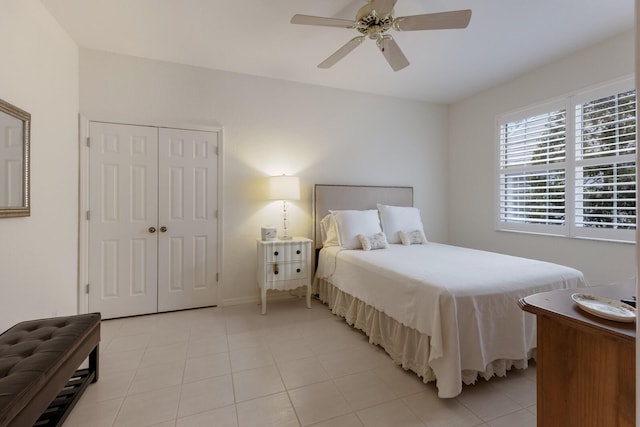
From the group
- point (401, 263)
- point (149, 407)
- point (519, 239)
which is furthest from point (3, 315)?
point (519, 239)

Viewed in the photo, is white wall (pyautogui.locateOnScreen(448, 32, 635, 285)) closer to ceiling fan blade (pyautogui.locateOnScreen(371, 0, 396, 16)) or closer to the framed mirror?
ceiling fan blade (pyautogui.locateOnScreen(371, 0, 396, 16))

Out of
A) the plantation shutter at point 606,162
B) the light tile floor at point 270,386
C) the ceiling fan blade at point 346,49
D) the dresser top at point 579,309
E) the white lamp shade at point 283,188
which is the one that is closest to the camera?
the dresser top at point 579,309

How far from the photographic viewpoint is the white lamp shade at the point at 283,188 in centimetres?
326

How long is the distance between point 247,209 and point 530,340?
9.58 ft

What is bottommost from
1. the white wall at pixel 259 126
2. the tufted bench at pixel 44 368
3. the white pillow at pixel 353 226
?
the tufted bench at pixel 44 368

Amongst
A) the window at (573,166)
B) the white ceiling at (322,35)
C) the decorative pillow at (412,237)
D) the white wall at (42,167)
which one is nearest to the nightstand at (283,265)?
the decorative pillow at (412,237)

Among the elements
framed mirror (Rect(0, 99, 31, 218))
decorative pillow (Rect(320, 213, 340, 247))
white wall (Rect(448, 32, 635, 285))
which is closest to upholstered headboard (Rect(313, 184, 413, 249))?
decorative pillow (Rect(320, 213, 340, 247))

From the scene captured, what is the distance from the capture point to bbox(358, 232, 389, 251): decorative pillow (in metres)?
3.17

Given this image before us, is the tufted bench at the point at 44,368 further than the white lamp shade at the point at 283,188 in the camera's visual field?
No

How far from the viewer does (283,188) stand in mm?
3260

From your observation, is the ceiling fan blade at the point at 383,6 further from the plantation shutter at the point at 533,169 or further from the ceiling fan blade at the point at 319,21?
the plantation shutter at the point at 533,169

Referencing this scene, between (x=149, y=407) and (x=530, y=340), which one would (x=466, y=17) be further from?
(x=149, y=407)

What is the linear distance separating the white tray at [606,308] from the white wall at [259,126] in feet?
9.58

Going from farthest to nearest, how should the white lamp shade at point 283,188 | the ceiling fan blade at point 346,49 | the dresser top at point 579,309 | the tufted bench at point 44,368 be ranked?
the white lamp shade at point 283,188 < the ceiling fan blade at point 346,49 < the tufted bench at point 44,368 < the dresser top at point 579,309
